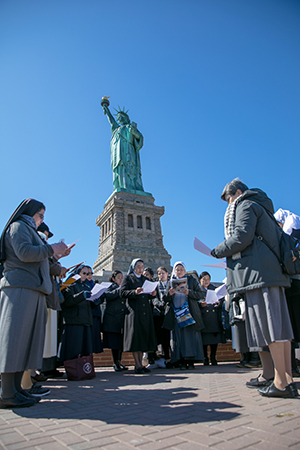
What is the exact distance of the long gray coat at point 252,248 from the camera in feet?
9.37

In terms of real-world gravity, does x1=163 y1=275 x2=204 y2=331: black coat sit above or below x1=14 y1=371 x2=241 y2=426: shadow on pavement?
above

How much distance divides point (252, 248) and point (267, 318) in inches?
25.8

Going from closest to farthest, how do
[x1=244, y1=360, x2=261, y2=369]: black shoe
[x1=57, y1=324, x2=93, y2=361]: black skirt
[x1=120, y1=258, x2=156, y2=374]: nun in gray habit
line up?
1. [x1=57, y1=324, x2=93, y2=361]: black skirt
2. [x1=120, y1=258, x2=156, y2=374]: nun in gray habit
3. [x1=244, y1=360, x2=261, y2=369]: black shoe

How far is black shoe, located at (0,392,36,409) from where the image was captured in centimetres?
266

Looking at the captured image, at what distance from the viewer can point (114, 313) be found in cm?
602

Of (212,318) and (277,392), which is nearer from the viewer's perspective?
(277,392)

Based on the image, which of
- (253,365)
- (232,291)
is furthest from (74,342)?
(253,365)

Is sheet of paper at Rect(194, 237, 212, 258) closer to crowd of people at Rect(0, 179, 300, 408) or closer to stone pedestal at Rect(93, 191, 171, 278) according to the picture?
crowd of people at Rect(0, 179, 300, 408)

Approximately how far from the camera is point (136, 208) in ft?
98.6

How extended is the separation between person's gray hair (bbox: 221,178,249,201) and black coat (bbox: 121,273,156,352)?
7.99 feet

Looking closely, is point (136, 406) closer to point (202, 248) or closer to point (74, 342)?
point (202, 248)

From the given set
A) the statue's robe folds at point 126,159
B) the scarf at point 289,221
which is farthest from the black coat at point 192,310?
the statue's robe folds at point 126,159

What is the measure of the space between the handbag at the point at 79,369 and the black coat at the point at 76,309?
1.93ft

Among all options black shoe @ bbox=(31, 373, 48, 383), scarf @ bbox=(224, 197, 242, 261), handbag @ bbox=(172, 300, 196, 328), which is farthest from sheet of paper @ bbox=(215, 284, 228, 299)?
black shoe @ bbox=(31, 373, 48, 383)
